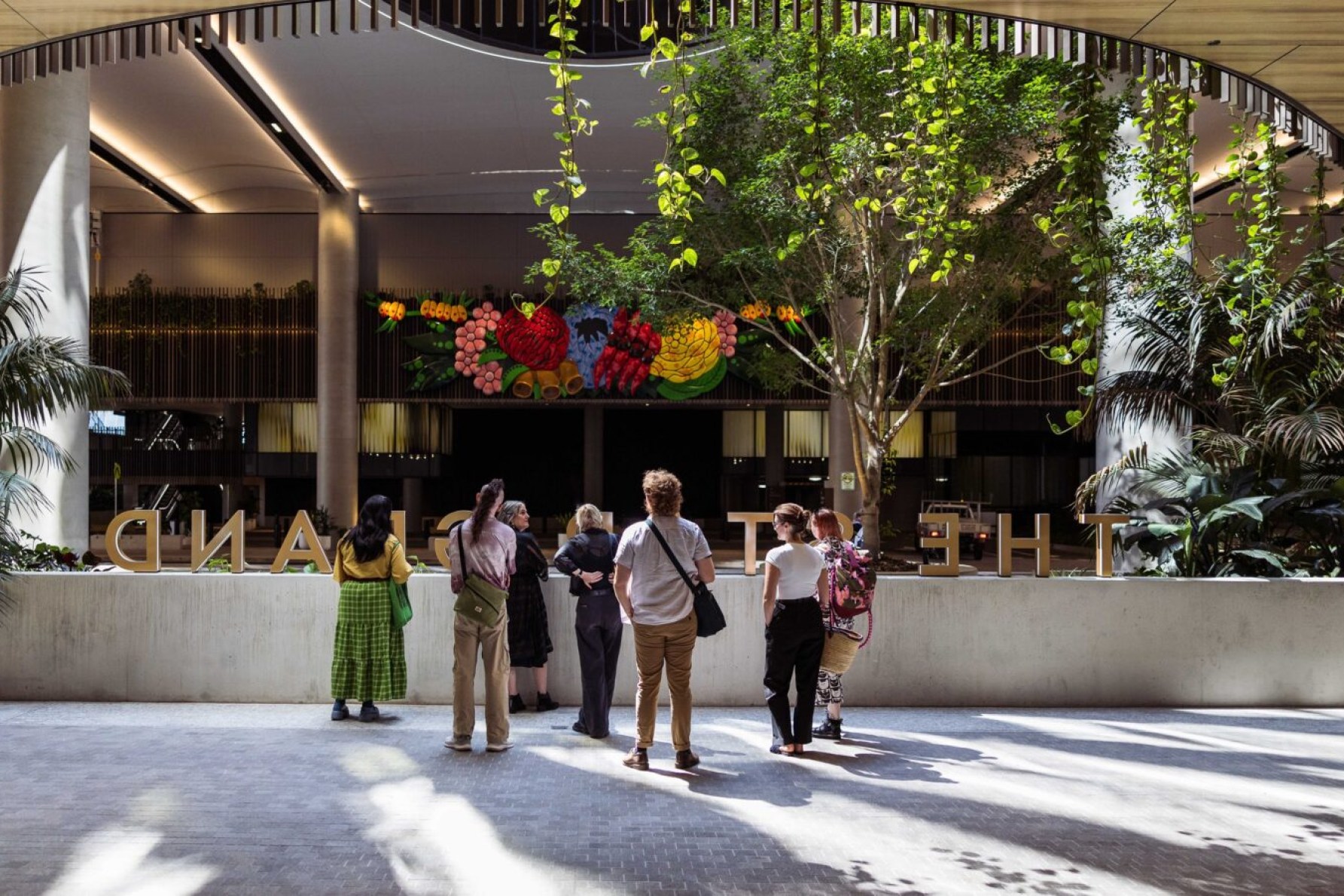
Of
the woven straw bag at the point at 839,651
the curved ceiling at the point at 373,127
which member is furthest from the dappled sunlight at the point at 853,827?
the curved ceiling at the point at 373,127

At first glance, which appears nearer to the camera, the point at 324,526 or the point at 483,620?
the point at 483,620

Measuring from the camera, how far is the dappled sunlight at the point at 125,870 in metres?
4.08

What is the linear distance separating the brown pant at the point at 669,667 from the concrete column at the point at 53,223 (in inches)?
291

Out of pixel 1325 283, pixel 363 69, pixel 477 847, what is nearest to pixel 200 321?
pixel 363 69

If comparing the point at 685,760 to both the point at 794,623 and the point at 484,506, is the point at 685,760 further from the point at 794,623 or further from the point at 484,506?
the point at 484,506

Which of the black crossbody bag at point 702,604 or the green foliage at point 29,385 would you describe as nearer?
the black crossbody bag at point 702,604

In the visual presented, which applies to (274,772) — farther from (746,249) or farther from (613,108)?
(613,108)

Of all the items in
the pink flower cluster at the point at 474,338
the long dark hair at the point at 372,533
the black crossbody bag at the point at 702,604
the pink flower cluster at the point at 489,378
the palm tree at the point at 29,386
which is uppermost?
the pink flower cluster at the point at 474,338

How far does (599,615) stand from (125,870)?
300 centimetres

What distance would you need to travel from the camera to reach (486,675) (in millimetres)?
6230

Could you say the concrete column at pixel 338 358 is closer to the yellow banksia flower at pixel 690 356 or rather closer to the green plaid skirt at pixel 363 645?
the yellow banksia flower at pixel 690 356

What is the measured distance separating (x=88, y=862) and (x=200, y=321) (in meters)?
19.4

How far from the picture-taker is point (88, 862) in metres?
4.36

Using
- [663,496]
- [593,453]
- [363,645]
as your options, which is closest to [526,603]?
[363,645]
